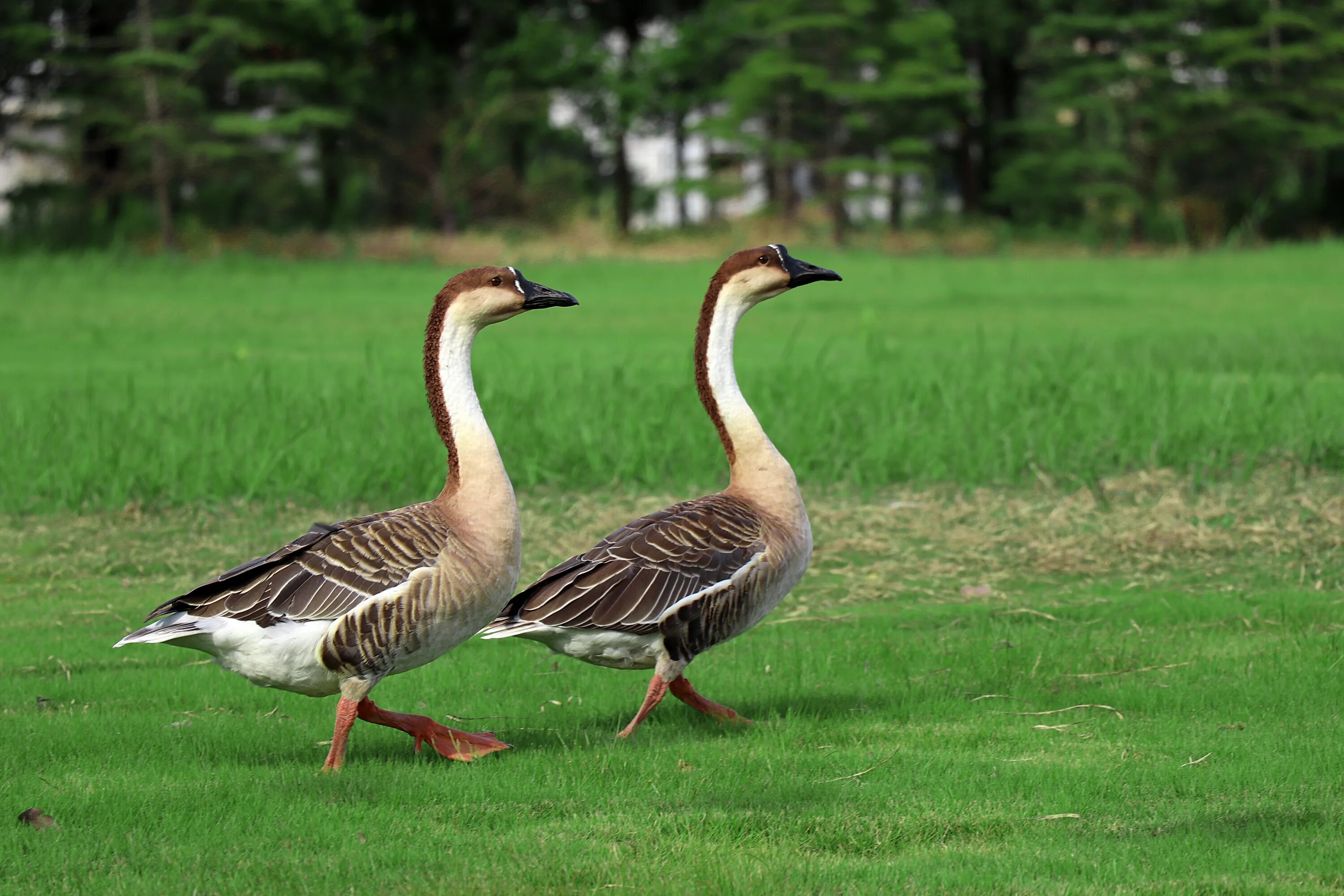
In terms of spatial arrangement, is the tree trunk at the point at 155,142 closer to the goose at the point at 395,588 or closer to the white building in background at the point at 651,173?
the white building in background at the point at 651,173

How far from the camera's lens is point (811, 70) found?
121 feet

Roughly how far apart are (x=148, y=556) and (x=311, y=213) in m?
29.4

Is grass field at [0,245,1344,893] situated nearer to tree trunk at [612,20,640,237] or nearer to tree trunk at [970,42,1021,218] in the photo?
tree trunk at [612,20,640,237]

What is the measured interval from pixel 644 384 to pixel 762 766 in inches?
395

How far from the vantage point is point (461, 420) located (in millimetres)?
6344

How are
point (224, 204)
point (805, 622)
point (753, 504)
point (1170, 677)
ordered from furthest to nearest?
1. point (224, 204)
2. point (805, 622)
3. point (1170, 677)
4. point (753, 504)

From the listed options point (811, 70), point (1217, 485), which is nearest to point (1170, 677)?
point (1217, 485)

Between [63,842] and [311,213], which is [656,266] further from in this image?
[63,842]

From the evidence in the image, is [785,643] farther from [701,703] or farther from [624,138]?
[624,138]

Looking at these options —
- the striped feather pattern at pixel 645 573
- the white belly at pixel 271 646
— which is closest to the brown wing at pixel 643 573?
the striped feather pattern at pixel 645 573

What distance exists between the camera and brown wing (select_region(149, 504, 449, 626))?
5.95m

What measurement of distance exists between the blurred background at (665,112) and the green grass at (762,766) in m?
27.7

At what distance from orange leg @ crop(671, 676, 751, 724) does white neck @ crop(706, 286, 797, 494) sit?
93 cm

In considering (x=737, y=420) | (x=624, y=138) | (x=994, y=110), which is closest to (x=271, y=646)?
(x=737, y=420)
